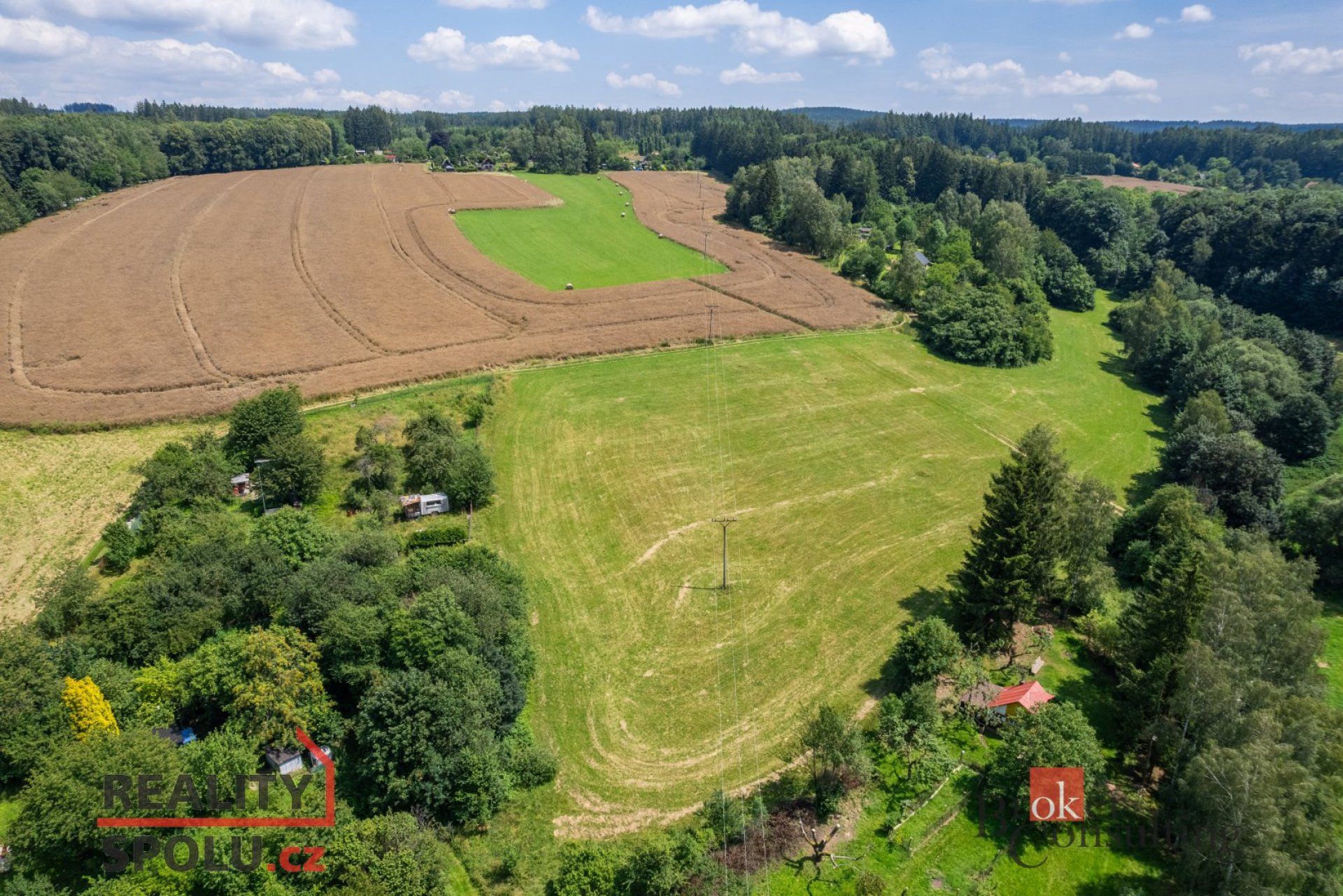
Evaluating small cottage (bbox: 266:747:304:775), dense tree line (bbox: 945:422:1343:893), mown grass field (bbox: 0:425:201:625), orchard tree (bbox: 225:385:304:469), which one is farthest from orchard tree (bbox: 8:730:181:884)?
dense tree line (bbox: 945:422:1343:893)

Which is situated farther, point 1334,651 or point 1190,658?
point 1334,651

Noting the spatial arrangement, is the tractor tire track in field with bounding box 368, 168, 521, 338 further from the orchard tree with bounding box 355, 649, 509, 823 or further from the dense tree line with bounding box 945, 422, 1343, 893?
the dense tree line with bounding box 945, 422, 1343, 893

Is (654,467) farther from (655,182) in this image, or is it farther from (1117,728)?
(655,182)

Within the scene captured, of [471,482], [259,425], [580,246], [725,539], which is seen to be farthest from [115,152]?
[725,539]

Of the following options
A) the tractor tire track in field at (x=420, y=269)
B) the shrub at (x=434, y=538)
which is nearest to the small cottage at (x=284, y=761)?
the shrub at (x=434, y=538)

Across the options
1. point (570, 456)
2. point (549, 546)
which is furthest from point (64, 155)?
point (549, 546)

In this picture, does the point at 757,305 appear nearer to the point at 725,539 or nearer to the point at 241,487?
the point at 725,539

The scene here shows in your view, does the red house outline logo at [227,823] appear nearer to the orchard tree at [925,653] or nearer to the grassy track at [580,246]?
the orchard tree at [925,653]
